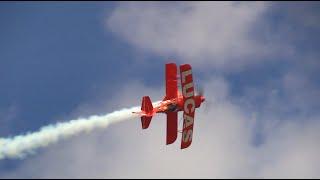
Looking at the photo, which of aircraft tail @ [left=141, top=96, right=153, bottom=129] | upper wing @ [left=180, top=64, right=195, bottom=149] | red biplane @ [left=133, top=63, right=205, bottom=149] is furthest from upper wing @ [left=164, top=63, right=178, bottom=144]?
aircraft tail @ [left=141, top=96, right=153, bottom=129]

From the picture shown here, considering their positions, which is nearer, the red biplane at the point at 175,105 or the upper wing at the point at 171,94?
the red biplane at the point at 175,105

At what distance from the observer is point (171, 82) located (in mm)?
44094

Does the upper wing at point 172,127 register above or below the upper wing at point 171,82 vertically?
below

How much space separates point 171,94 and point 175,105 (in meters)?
1.36

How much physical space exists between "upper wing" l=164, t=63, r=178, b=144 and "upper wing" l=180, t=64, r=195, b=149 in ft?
3.02

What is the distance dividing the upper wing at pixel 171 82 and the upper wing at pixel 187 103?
1.39m

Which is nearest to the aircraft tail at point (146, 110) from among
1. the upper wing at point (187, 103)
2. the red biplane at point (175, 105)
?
the red biplane at point (175, 105)

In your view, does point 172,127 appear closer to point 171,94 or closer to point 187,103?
point 187,103

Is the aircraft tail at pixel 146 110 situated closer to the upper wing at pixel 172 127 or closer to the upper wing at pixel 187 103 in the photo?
the upper wing at pixel 172 127

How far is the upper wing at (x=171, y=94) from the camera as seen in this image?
43.7 meters

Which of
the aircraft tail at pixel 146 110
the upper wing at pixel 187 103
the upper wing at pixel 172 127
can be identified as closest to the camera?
the aircraft tail at pixel 146 110

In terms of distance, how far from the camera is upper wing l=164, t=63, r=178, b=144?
143 ft

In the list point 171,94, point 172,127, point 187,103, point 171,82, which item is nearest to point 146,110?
point 171,94

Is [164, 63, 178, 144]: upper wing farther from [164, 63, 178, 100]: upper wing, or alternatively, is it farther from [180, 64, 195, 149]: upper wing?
[180, 64, 195, 149]: upper wing
